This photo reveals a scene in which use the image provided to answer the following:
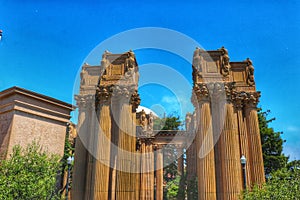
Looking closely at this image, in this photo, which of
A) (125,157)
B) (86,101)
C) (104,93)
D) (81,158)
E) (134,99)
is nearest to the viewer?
(125,157)

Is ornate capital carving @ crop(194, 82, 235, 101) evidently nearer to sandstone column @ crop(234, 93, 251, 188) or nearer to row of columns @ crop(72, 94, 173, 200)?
sandstone column @ crop(234, 93, 251, 188)

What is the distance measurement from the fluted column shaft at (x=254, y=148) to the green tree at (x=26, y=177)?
44.4 feet

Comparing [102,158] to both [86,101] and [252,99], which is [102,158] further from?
[252,99]

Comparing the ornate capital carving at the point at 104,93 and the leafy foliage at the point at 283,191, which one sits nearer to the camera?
the leafy foliage at the point at 283,191

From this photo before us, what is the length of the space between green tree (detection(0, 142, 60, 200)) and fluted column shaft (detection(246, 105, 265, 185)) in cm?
1353

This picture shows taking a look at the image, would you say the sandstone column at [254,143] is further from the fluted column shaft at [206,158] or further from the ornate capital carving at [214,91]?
the fluted column shaft at [206,158]

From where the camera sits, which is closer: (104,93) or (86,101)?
(104,93)

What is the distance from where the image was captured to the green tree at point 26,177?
11.5 meters

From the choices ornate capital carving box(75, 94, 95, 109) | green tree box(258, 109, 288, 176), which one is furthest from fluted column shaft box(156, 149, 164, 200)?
ornate capital carving box(75, 94, 95, 109)

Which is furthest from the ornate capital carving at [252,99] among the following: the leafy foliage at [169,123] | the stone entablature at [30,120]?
the leafy foliage at [169,123]

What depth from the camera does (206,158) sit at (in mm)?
18016

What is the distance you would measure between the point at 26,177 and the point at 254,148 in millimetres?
15140

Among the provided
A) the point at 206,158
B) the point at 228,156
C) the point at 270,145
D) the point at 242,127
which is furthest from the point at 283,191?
the point at 270,145

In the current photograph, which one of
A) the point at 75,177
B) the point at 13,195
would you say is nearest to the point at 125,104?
the point at 75,177
